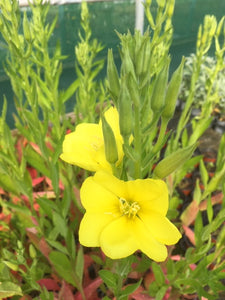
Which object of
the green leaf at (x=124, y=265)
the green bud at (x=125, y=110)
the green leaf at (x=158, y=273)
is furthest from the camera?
the green leaf at (x=158, y=273)

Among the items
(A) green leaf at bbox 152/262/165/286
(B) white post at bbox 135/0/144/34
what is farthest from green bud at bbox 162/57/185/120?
(B) white post at bbox 135/0/144/34

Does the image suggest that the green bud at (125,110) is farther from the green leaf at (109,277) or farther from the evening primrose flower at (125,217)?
the green leaf at (109,277)

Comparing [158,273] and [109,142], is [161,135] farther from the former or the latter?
[158,273]

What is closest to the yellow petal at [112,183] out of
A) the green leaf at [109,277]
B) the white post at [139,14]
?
the green leaf at [109,277]

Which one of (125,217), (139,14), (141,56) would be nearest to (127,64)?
(141,56)

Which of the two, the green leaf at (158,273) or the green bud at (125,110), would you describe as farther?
the green leaf at (158,273)
